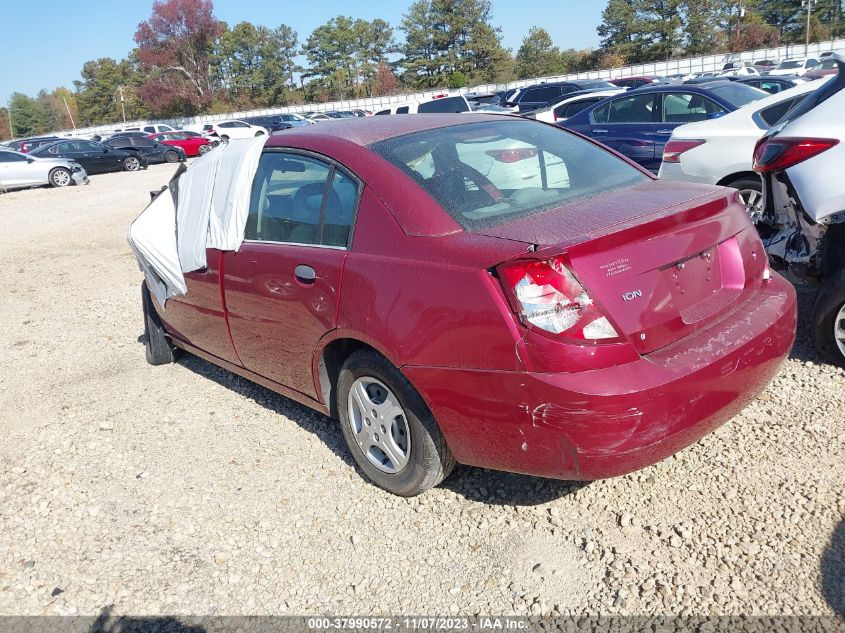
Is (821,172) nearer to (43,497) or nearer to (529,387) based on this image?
(529,387)

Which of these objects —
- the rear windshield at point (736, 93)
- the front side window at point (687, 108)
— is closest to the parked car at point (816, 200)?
the front side window at point (687, 108)

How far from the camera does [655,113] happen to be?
9.32 m

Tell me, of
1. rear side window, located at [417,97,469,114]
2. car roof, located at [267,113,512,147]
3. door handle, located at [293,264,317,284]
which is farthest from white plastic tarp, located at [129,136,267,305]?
rear side window, located at [417,97,469,114]

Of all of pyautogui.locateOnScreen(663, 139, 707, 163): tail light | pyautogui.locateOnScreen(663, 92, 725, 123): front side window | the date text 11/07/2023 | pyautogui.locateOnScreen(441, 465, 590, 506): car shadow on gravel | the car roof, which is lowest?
the date text 11/07/2023

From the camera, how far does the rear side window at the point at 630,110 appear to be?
30.8ft

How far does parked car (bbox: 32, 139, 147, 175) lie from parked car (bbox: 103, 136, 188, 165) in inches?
28.2

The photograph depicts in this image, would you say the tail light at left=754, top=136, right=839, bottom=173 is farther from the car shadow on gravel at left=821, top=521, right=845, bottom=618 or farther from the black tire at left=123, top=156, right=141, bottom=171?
the black tire at left=123, top=156, right=141, bottom=171

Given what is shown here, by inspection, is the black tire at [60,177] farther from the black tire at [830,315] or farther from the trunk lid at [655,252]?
the black tire at [830,315]

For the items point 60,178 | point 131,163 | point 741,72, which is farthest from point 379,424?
point 741,72

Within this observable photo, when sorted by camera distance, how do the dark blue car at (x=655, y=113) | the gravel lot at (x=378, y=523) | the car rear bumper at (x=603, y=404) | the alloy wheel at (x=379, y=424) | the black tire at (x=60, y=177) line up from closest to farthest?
1. the car rear bumper at (x=603, y=404)
2. the gravel lot at (x=378, y=523)
3. the alloy wheel at (x=379, y=424)
4. the dark blue car at (x=655, y=113)
5. the black tire at (x=60, y=177)

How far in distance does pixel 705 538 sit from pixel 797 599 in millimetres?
394

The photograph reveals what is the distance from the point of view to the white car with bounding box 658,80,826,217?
606cm

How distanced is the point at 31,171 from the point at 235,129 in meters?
14.3

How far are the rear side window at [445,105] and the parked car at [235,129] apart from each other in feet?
49.9
